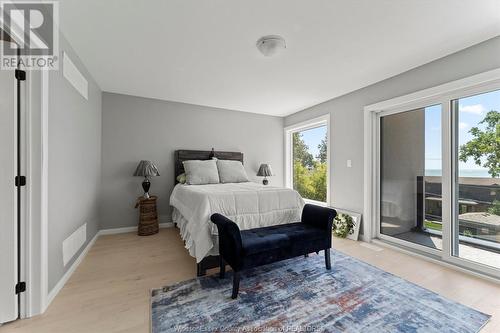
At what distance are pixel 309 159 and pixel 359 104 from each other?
5.49 feet

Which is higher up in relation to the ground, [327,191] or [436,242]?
[327,191]

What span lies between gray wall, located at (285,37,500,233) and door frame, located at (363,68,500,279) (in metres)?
0.10

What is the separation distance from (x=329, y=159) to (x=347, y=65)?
1767mm

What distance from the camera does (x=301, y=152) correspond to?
5016 millimetres

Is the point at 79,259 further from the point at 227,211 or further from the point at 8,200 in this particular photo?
the point at 227,211

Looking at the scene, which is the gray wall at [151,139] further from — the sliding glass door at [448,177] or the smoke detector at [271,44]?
the sliding glass door at [448,177]

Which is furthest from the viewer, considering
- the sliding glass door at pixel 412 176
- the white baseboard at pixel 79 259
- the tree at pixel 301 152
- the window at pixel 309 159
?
the tree at pixel 301 152

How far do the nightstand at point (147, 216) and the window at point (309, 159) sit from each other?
315 centimetres

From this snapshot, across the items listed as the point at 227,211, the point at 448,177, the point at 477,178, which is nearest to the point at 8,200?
the point at 227,211

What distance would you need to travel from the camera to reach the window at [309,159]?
4.25 m

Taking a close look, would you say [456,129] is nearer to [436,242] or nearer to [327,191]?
[436,242]

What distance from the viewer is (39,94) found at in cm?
162

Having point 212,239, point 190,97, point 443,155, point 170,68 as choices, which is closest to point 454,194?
point 443,155

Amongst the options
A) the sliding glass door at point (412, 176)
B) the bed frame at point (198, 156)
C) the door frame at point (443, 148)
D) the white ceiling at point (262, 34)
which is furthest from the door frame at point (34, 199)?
the sliding glass door at point (412, 176)
